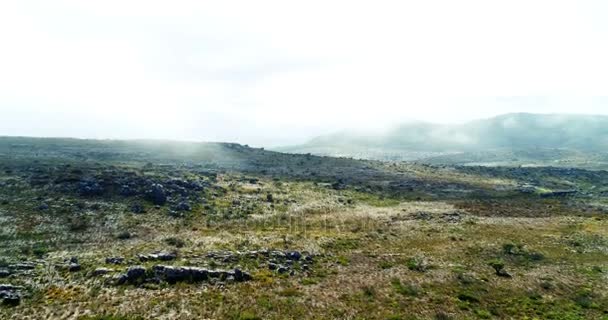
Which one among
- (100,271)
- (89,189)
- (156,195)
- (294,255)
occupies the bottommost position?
(294,255)

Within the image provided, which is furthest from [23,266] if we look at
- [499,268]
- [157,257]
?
[499,268]

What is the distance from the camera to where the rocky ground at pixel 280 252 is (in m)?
32.6

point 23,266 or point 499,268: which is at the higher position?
point 23,266

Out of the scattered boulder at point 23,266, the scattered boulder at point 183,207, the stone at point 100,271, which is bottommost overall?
the stone at point 100,271

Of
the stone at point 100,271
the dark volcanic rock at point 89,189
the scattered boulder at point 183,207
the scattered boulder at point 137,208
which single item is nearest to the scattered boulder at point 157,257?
the stone at point 100,271

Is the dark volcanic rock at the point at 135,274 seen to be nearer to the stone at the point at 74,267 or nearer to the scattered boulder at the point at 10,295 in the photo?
the stone at the point at 74,267

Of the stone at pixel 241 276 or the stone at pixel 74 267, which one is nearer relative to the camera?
the stone at pixel 74 267

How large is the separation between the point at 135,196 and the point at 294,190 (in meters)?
35.8

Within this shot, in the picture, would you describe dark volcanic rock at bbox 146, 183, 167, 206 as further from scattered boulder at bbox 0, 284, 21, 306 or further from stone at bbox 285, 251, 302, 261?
scattered boulder at bbox 0, 284, 21, 306

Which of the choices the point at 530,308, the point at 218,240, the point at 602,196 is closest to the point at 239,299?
the point at 218,240

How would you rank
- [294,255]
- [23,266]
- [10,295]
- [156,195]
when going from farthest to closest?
1. [156,195]
2. [294,255]
3. [23,266]
4. [10,295]

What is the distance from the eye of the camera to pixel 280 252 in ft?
147

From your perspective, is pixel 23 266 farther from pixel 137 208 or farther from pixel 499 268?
pixel 499 268

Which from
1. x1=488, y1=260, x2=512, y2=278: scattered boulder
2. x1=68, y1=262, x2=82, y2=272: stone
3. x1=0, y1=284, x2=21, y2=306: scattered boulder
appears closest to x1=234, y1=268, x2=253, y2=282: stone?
x1=68, y1=262, x2=82, y2=272: stone
